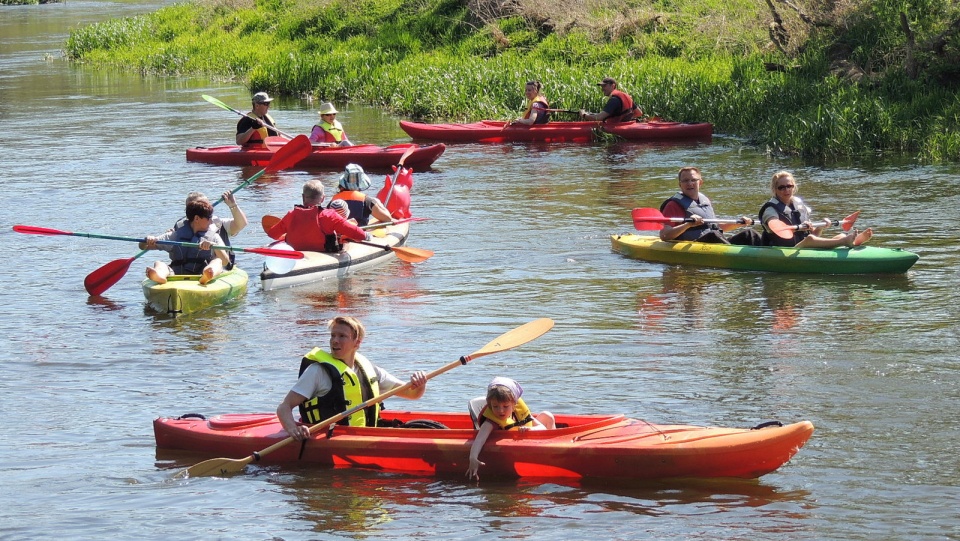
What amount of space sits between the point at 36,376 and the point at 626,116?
469 inches

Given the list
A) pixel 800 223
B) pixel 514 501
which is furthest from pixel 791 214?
pixel 514 501

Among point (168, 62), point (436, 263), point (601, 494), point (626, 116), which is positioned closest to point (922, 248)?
point (436, 263)

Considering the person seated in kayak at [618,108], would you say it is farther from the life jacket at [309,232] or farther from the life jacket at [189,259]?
the life jacket at [189,259]

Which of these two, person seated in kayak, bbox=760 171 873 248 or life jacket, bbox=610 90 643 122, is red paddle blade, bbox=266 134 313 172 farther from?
life jacket, bbox=610 90 643 122

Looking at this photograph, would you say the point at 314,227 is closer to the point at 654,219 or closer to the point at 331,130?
the point at 654,219

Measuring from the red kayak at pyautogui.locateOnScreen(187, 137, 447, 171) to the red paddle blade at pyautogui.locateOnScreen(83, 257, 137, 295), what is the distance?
6461 mm

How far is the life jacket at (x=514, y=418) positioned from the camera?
21.7 feet

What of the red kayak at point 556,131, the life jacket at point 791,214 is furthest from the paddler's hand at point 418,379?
the red kayak at point 556,131

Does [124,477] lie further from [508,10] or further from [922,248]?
[508,10]

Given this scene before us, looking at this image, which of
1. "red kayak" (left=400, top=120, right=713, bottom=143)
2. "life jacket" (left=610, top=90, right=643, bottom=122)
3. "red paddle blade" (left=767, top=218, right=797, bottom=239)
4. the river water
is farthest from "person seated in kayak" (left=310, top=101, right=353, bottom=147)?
"red paddle blade" (left=767, top=218, right=797, bottom=239)

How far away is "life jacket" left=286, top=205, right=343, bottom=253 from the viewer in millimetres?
11328

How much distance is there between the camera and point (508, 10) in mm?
27516

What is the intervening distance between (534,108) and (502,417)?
12929 mm

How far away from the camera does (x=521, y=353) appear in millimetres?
9227
